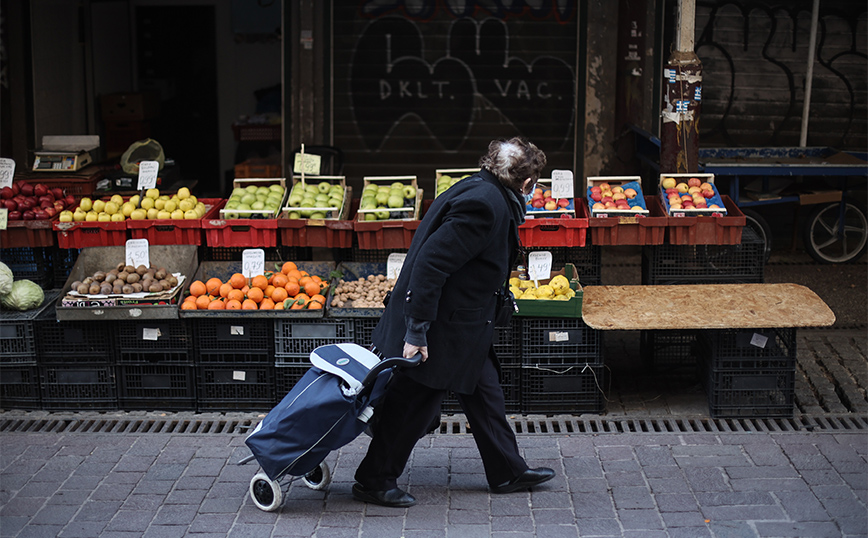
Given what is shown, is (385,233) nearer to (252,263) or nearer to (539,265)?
(252,263)

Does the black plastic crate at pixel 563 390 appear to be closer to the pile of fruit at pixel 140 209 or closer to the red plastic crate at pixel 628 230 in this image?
the red plastic crate at pixel 628 230

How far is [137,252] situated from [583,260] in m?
3.21

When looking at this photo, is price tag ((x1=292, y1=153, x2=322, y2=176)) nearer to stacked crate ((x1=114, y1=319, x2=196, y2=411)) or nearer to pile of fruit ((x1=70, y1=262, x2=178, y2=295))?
pile of fruit ((x1=70, y1=262, x2=178, y2=295))

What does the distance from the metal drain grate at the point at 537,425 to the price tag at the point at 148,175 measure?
6.65ft

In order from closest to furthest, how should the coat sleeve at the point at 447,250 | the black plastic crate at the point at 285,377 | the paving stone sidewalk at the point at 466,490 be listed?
the coat sleeve at the point at 447,250
the paving stone sidewalk at the point at 466,490
the black plastic crate at the point at 285,377

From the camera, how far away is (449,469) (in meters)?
5.39

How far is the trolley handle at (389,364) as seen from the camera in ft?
14.6

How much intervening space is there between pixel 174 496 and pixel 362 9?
678 cm

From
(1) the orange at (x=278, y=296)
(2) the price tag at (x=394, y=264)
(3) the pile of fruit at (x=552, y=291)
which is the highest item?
(2) the price tag at (x=394, y=264)

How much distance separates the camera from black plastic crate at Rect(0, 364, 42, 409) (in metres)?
6.20

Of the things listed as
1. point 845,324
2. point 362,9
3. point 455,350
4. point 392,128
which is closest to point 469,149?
point 392,128

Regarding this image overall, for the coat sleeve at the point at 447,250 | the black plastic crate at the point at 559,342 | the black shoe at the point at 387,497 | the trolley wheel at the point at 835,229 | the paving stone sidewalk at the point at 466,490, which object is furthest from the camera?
the trolley wheel at the point at 835,229

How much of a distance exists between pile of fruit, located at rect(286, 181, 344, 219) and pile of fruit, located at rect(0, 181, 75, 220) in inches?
70.5

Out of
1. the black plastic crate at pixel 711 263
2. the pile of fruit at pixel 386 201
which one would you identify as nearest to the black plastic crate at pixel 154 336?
the pile of fruit at pixel 386 201
